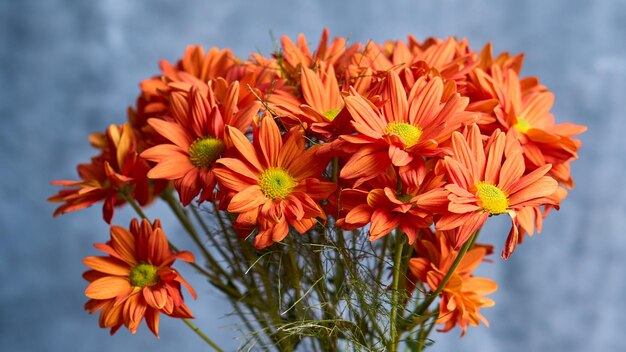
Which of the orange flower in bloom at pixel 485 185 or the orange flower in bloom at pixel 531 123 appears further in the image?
the orange flower in bloom at pixel 531 123

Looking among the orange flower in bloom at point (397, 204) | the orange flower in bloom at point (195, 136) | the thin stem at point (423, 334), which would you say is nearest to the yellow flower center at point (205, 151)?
the orange flower in bloom at point (195, 136)

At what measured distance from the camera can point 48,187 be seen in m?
1.42

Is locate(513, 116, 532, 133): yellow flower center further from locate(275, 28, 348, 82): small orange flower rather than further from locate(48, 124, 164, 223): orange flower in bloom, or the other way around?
locate(48, 124, 164, 223): orange flower in bloom

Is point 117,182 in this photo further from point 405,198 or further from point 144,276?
point 405,198

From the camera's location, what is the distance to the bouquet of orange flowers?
1.92 ft

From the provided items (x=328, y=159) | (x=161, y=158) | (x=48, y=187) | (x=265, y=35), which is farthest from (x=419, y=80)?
(x=48, y=187)

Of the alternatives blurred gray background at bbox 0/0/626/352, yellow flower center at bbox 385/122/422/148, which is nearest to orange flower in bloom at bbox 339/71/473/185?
yellow flower center at bbox 385/122/422/148

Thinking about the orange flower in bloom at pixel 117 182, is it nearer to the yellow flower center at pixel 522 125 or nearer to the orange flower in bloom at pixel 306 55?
the orange flower in bloom at pixel 306 55

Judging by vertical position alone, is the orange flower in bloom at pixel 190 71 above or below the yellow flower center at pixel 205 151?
above

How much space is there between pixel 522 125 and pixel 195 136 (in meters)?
0.26

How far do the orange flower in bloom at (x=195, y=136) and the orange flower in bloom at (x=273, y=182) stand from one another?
3cm

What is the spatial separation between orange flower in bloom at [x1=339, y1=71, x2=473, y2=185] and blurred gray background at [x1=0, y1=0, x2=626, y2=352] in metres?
0.76

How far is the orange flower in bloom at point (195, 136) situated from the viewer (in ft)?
2.07

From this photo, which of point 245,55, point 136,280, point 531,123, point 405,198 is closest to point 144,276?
point 136,280
